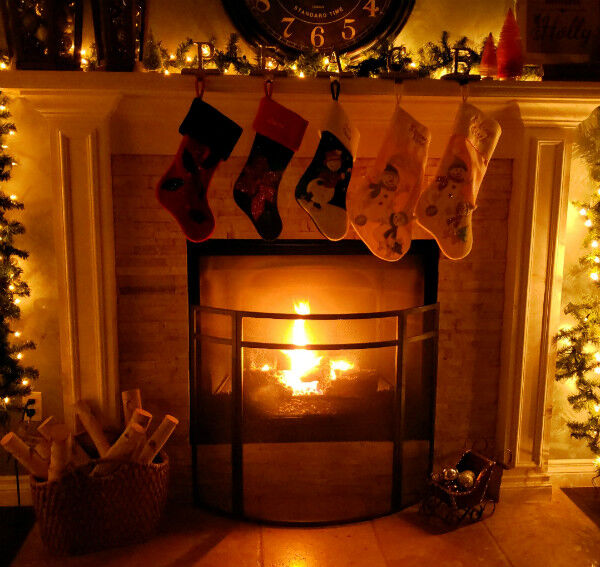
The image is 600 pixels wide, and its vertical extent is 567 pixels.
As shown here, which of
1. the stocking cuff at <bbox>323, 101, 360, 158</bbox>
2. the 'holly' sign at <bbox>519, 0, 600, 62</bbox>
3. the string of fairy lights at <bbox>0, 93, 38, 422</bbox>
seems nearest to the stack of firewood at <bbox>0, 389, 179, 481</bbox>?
the string of fairy lights at <bbox>0, 93, 38, 422</bbox>

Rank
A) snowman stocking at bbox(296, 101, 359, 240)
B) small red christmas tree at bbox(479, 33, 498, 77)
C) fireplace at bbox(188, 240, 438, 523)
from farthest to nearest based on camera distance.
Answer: fireplace at bbox(188, 240, 438, 523), small red christmas tree at bbox(479, 33, 498, 77), snowman stocking at bbox(296, 101, 359, 240)

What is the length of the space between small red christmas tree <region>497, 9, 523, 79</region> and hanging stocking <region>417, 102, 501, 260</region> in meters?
0.23

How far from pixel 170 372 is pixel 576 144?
6.18ft

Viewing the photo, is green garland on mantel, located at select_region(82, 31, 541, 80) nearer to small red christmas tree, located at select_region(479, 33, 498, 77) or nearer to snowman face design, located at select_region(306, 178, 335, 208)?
small red christmas tree, located at select_region(479, 33, 498, 77)

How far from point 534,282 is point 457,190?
1.90 feet

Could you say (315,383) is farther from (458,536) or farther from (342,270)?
(458,536)

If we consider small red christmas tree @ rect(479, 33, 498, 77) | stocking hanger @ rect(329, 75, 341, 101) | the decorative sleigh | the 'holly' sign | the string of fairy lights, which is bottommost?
the decorative sleigh

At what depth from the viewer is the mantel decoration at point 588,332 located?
2.38 m

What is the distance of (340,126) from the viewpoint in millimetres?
1959

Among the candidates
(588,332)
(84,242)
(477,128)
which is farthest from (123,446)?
(588,332)

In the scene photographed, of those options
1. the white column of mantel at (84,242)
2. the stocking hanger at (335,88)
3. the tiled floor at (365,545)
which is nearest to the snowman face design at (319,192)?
the stocking hanger at (335,88)

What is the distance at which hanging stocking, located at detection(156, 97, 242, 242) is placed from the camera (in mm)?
1966

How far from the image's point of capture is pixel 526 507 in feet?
7.79

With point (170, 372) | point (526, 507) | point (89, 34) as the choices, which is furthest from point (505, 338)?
point (89, 34)
